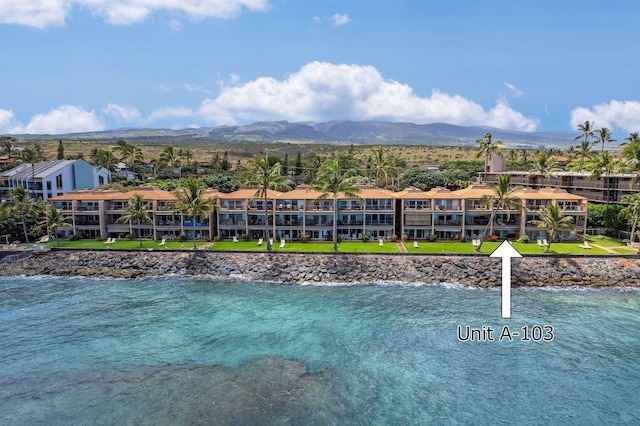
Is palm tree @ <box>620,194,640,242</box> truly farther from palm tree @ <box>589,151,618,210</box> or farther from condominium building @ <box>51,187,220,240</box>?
condominium building @ <box>51,187,220,240</box>

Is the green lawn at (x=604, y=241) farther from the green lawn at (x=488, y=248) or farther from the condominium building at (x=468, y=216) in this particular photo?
the green lawn at (x=488, y=248)

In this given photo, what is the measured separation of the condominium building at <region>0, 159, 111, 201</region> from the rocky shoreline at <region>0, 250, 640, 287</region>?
28535 millimetres

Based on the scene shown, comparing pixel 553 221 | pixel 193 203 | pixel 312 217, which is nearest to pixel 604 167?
pixel 553 221

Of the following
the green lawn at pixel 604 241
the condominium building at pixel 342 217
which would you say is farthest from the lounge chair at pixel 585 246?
the condominium building at pixel 342 217

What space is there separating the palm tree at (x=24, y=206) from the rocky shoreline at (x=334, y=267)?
8206mm

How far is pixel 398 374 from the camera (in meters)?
29.9

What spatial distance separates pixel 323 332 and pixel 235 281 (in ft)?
60.2

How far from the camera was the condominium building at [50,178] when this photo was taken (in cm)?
8175

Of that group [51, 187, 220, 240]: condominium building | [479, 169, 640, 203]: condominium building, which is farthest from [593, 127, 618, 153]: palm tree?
[51, 187, 220, 240]: condominium building

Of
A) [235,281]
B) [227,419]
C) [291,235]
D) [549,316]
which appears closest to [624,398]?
[549,316]

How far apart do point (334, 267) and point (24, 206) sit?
43.7 meters

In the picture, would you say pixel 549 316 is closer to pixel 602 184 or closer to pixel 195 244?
pixel 195 244

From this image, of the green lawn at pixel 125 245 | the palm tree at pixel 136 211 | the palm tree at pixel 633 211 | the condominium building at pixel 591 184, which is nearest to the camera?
the palm tree at pixel 633 211

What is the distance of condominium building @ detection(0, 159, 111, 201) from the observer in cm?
8175
